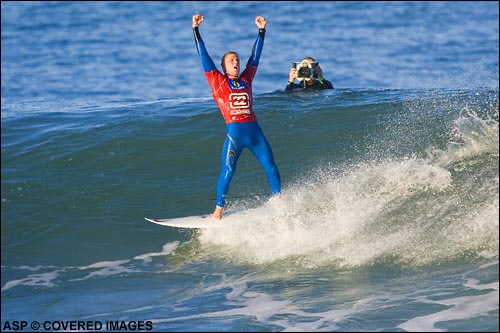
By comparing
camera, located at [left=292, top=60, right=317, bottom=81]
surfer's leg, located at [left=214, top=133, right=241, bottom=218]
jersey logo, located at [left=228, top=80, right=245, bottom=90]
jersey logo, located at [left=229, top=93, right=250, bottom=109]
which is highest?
camera, located at [left=292, top=60, right=317, bottom=81]

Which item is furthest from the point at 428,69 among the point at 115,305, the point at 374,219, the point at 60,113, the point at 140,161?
the point at 115,305

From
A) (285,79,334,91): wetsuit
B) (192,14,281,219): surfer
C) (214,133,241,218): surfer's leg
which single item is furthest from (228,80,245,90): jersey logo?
(285,79,334,91): wetsuit

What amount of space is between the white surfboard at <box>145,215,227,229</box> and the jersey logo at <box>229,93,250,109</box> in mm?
1309

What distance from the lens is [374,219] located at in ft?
31.7

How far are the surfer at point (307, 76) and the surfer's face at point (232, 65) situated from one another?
175 inches

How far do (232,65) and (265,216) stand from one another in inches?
67.3

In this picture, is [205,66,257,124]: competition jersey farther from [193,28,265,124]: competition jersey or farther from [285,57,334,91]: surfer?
[285,57,334,91]: surfer

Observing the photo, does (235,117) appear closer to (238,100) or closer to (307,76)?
(238,100)

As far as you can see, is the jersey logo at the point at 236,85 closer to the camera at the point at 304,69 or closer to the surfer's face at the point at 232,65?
the surfer's face at the point at 232,65

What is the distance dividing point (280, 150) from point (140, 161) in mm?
2005

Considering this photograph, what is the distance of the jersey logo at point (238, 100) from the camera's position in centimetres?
951

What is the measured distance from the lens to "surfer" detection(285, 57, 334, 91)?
14094 mm

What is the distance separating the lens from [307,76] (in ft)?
47.3

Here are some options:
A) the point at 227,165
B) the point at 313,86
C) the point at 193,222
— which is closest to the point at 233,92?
the point at 227,165
